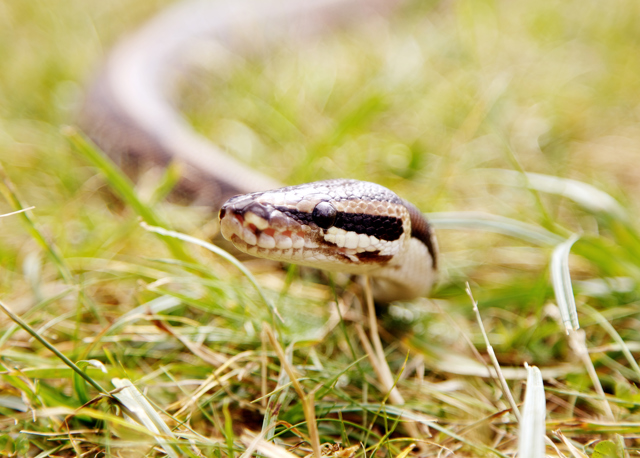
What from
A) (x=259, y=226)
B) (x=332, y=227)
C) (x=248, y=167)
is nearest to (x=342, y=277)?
(x=332, y=227)

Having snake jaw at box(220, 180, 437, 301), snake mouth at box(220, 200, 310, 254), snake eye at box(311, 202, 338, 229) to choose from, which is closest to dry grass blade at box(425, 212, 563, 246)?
snake jaw at box(220, 180, 437, 301)

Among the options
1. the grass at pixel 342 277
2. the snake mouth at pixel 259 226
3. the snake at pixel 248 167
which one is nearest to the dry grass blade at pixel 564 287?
the grass at pixel 342 277

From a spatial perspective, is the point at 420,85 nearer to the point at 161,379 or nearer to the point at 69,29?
the point at 161,379

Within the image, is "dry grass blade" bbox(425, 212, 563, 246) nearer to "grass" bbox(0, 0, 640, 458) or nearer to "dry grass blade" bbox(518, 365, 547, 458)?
"grass" bbox(0, 0, 640, 458)

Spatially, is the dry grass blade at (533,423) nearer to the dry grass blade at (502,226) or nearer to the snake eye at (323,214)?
the snake eye at (323,214)

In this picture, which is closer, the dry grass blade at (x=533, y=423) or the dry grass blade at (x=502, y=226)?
the dry grass blade at (x=533, y=423)

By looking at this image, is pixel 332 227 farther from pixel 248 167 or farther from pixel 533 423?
pixel 248 167
